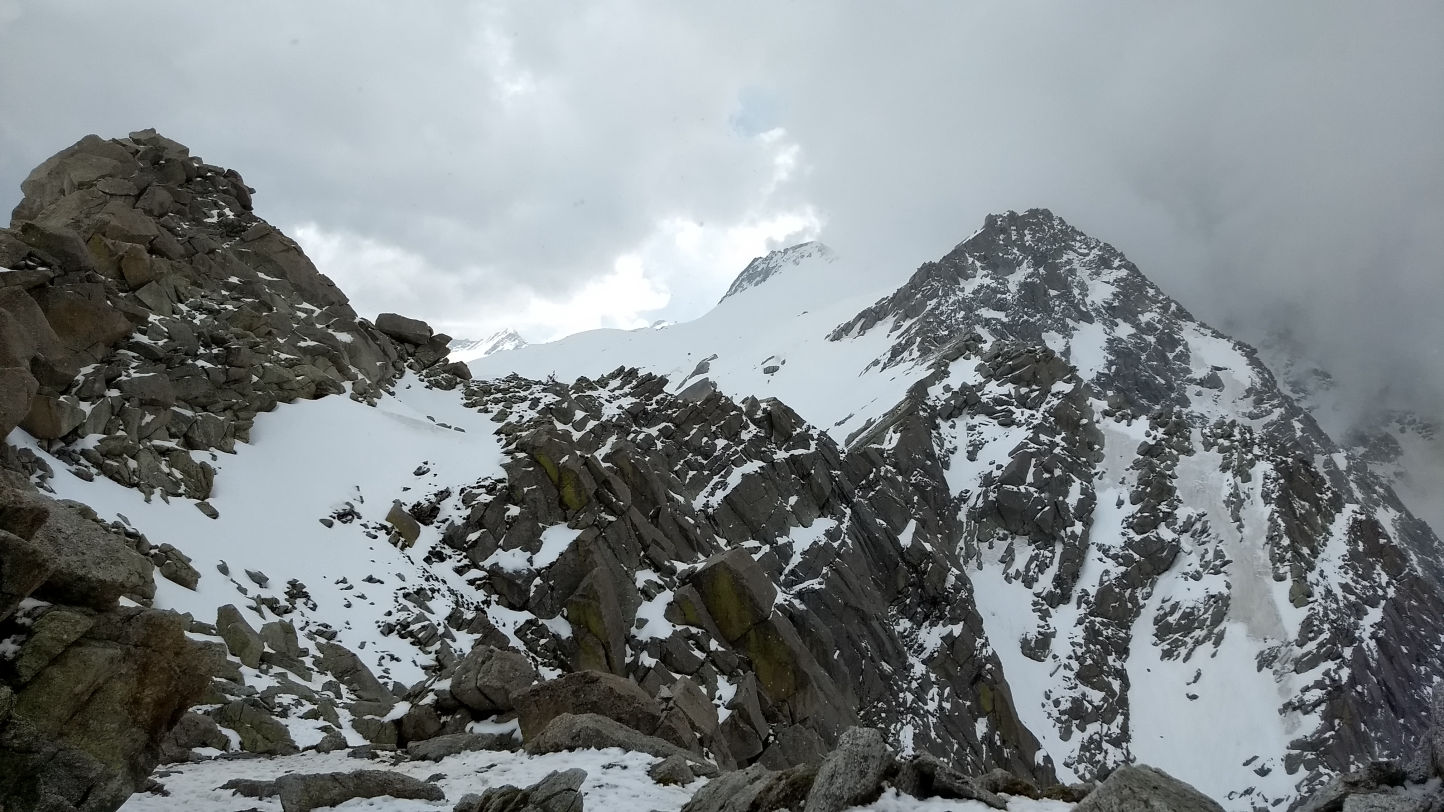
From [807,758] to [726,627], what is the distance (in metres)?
5.85

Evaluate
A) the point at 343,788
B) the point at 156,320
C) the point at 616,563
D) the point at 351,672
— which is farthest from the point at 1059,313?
the point at 343,788

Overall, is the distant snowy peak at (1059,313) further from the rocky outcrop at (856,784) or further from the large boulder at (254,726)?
the rocky outcrop at (856,784)

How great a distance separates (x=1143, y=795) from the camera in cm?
804

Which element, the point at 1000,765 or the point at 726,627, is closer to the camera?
the point at 726,627

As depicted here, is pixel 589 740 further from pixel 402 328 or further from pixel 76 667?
pixel 402 328

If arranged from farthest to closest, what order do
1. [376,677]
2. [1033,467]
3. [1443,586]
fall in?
[1443,586], [1033,467], [376,677]

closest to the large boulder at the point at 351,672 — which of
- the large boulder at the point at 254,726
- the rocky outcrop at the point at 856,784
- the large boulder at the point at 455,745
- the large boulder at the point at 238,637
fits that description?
the large boulder at the point at 238,637

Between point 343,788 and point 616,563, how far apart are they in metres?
19.9

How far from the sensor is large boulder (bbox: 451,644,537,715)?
17.2 metres

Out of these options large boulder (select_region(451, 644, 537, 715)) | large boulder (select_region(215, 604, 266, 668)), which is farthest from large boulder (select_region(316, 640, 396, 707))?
large boulder (select_region(451, 644, 537, 715))

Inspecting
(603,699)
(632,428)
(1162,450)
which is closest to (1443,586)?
(1162,450)

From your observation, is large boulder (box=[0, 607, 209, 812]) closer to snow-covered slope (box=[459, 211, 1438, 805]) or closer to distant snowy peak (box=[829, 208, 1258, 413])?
snow-covered slope (box=[459, 211, 1438, 805])

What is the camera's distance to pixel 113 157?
38.3 metres

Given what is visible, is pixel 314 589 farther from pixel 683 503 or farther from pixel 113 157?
pixel 113 157
